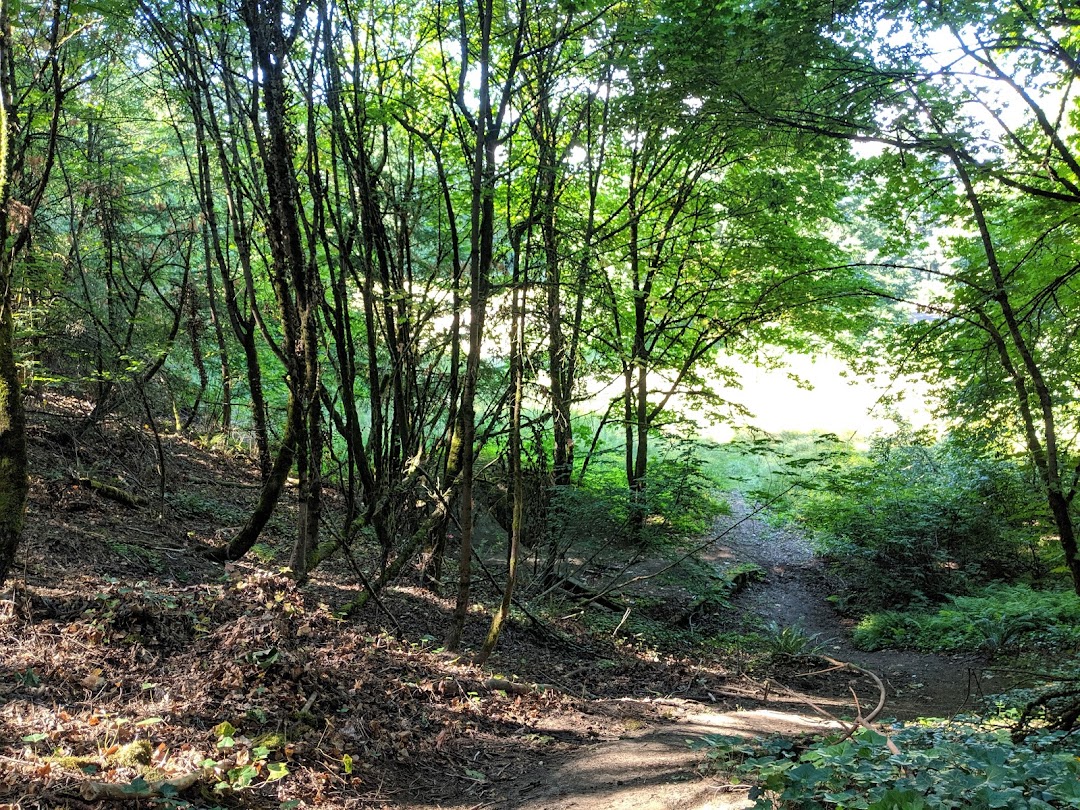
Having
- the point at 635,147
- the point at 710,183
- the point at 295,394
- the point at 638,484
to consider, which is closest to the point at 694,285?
the point at 710,183

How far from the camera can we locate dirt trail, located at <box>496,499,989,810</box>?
10.6 feet

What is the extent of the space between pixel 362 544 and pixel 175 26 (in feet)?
20.3

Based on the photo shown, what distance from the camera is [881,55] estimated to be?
A: 17.4 ft

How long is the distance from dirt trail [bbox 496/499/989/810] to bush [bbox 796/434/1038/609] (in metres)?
1.28

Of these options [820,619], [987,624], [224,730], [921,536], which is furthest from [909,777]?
[921,536]

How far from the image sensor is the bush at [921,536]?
11219 millimetres

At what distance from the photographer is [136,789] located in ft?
8.43

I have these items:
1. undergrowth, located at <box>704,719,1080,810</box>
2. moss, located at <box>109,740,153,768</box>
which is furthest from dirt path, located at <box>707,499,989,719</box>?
moss, located at <box>109,740,153,768</box>

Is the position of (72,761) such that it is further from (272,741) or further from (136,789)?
(272,741)

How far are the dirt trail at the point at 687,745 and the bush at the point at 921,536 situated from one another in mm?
1278

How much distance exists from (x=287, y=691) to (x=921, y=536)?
11.2m

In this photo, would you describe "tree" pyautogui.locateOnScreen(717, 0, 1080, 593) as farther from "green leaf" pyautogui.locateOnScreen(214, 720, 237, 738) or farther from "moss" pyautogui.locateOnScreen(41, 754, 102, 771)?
"moss" pyautogui.locateOnScreen(41, 754, 102, 771)

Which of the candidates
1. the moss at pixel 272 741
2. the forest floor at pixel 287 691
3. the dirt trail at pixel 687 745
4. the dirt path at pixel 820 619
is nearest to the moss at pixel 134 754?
the forest floor at pixel 287 691

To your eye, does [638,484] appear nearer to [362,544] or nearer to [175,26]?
[362,544]
